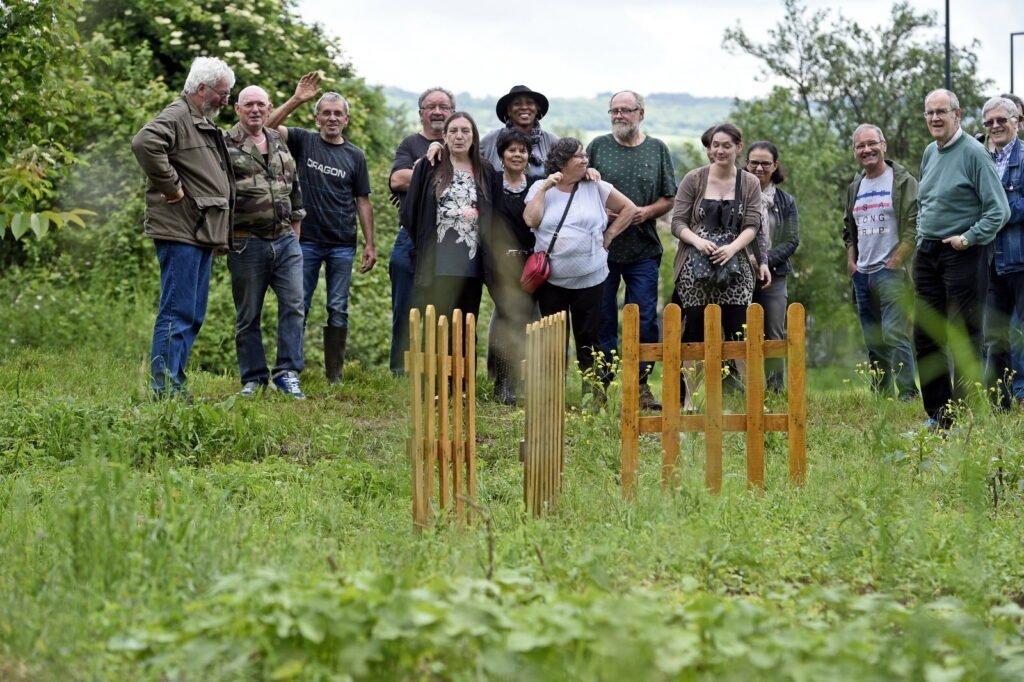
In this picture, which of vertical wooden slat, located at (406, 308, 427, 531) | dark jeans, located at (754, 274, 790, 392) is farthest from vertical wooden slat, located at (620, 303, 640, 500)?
dark jeans, located at (754, 274, 790, 392)

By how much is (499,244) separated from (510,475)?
2.39 meters

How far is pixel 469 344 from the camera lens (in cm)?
587

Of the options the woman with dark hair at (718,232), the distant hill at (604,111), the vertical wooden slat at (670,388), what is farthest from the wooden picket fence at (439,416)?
the distant hill at (604,111)

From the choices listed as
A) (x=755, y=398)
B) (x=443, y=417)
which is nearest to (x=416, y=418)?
(x=443, y=417)

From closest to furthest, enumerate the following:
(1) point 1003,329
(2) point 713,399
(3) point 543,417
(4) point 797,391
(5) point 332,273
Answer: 1. (3) point 543,417
2. (2) point 713,399
3. (4) point 797,391
4. (1) point 1003,329
5. (5) point 332,273

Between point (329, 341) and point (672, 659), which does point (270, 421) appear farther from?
point (672, 659)

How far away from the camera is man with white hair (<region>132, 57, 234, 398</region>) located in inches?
325

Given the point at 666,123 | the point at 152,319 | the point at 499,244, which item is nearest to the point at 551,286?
the point at 499,244

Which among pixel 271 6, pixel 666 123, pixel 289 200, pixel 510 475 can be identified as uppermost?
pixel 666 123

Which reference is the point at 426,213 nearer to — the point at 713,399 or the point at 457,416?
the point at 713,399

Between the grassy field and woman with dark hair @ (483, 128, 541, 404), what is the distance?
4.38ft

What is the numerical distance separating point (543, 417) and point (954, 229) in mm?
3761

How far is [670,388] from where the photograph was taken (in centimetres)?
682

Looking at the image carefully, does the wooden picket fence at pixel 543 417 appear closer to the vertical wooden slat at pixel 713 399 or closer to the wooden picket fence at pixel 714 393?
the wooden picket fence at pixel 714 393
